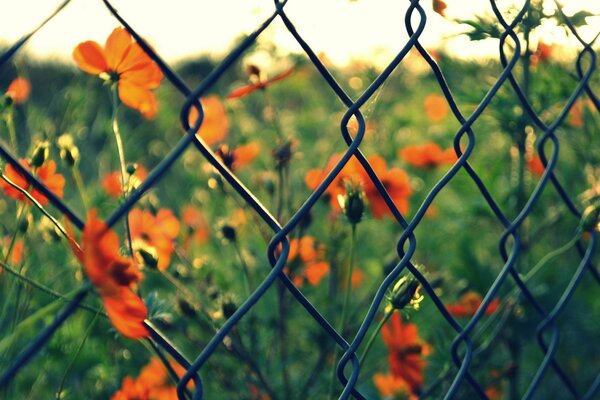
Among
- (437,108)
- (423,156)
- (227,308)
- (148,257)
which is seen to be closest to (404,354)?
(227,308)

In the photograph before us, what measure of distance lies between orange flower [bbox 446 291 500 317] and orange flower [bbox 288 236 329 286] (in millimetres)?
227

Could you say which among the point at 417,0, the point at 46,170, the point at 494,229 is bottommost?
the point at 494,229

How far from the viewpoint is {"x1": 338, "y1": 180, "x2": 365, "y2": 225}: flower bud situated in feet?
2.77

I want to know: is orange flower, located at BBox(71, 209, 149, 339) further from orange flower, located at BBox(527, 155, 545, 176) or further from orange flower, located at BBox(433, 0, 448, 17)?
orange flower, located at BBox(527, 155, 545, 176)

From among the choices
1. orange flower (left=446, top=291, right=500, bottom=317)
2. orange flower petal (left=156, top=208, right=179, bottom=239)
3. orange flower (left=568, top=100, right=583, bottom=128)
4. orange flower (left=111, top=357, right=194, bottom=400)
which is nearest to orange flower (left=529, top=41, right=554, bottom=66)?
orange flower (left=568, top=100, right=583, bottom=128)

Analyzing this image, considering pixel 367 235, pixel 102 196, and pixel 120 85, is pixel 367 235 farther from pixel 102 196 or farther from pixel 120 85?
pixel 120 85

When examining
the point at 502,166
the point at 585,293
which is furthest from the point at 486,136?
the point at 585,293

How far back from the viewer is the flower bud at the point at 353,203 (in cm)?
84

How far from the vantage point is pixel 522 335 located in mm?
1355

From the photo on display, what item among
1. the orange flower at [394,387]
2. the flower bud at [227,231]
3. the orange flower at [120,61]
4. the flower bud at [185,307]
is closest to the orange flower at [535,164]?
the orange flower at [394,387]

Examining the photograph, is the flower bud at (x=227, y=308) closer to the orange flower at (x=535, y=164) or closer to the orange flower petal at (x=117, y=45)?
the orange flower petal at (x=117, y=45)

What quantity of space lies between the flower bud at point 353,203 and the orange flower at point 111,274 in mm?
357

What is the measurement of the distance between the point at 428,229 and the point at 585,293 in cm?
40

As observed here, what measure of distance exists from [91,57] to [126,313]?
0.34 m
